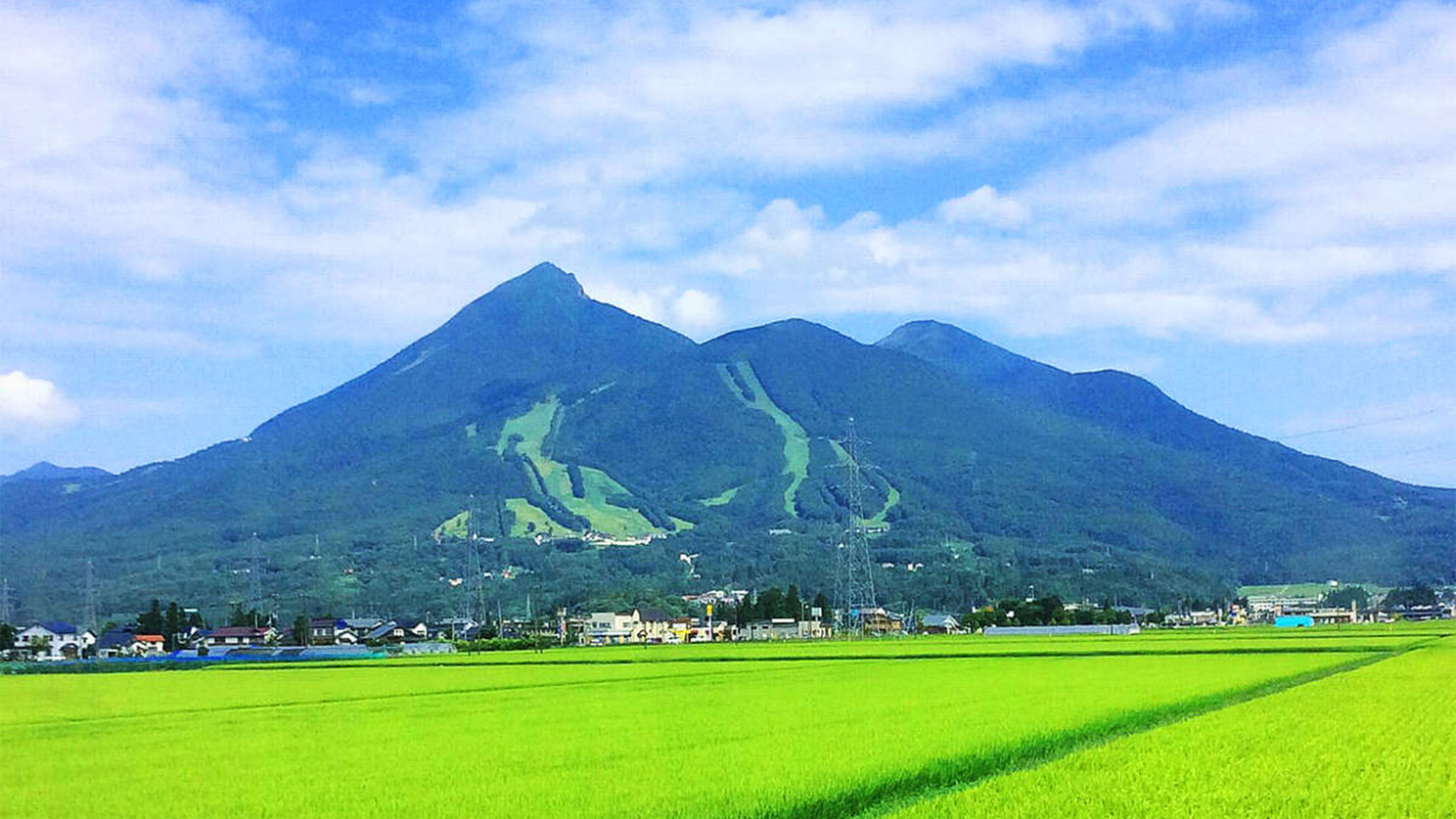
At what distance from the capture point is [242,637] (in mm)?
97375

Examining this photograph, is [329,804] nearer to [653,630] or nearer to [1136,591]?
[653,630]

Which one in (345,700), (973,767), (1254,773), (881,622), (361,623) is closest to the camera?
(1254,773)

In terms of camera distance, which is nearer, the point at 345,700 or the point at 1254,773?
the point at 1254,773

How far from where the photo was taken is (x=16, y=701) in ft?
94.5

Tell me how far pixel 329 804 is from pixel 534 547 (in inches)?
6401

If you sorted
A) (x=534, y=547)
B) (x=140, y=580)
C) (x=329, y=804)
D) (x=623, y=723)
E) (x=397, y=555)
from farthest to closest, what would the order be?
(x=534, y=547), (x=397, y=555), (x=140, y=580), (x=623, y=723), (x=329, y=804)

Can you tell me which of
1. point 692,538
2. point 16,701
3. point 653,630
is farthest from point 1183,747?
point 692,538

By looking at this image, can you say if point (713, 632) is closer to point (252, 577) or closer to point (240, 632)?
point (240, 632)

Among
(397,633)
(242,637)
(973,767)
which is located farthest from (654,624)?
(973,767)

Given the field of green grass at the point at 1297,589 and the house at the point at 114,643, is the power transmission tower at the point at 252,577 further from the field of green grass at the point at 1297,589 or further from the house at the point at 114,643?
the field of green grass at the point at 1297,589

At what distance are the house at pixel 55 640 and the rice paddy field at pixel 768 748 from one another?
6031 centimetres

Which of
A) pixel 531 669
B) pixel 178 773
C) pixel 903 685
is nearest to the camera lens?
pixel 178 773

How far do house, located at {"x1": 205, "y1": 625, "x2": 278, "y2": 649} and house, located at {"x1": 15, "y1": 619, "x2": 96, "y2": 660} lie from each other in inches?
324

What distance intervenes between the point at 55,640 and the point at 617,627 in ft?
131
